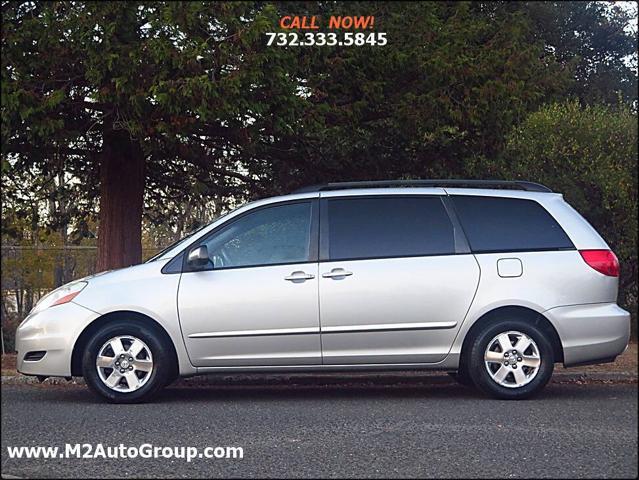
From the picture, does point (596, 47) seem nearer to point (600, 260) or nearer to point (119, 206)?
point (119, 206)

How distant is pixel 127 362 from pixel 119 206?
588cm

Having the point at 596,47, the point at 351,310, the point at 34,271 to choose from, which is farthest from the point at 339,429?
the point at 596,47

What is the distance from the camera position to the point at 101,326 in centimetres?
791

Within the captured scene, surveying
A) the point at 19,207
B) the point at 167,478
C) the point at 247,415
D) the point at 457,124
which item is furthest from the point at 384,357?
the point at 19,207

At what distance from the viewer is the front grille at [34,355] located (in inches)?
314

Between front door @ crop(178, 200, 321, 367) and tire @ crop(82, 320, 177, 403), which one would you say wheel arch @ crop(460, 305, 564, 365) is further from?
tire @ crop(82, 320, 177, 403)

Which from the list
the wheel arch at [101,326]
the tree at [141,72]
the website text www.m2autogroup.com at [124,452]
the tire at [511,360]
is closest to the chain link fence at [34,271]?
the tree at [141,72]

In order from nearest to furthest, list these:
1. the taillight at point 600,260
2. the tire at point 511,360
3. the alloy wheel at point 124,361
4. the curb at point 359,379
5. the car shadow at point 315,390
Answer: the tire at point 511,360 → the alloy wheel at point 124,361 → the taillight at point 600,260 → the car shadow at point 315,390 → the curb at point 359,379

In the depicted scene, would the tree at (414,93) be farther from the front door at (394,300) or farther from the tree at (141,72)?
the front door at (394,300)

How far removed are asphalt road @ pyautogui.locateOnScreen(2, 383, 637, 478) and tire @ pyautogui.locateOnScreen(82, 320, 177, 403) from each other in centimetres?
16

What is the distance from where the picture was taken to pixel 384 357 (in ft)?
25.4

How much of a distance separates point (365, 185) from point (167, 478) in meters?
3.91

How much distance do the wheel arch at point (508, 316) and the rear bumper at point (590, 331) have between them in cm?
6

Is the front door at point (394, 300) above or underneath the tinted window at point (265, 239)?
underneath
